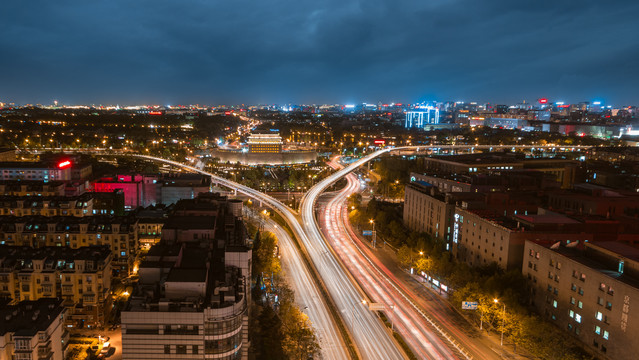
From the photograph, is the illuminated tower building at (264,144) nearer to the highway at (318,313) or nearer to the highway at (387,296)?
the highway at (387,296)

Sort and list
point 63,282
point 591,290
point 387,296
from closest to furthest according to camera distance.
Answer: point 591,290 < point 63,282 < point 387,296

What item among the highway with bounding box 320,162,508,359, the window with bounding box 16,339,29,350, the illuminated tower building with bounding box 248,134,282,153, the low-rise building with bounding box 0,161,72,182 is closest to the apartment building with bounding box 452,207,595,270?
the highway with bounding box 320,162,508,359

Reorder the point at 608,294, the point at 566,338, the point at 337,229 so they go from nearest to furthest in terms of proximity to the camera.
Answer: the point at 608,294 → the point at 566,338 → the point at 337,229

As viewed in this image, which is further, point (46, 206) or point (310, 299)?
point (46, 206)

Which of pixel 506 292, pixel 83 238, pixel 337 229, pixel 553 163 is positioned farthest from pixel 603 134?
pixel 83 238

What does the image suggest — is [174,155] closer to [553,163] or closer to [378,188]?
[378,188]

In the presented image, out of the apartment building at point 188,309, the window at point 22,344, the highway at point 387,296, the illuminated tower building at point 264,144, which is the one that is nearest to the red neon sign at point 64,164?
the highway at point 387,296

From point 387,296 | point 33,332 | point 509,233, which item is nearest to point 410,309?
point 387,296

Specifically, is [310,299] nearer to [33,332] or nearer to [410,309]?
[410,309]
